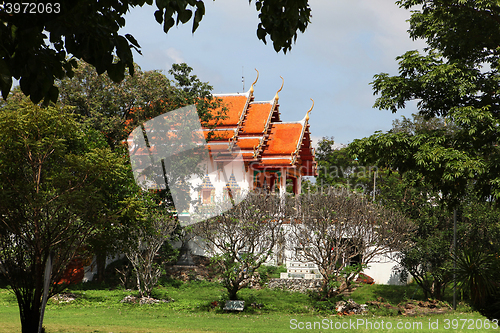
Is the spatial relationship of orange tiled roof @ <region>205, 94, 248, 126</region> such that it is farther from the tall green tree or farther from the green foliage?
the tall green tree

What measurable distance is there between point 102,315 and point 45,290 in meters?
4.78

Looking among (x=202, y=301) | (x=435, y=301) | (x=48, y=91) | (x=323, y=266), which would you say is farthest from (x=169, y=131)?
(x=48, y=91)

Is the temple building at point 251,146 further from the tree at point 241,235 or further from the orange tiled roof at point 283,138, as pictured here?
the tree at point 241,235

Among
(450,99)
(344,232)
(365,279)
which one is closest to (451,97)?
(450,99)

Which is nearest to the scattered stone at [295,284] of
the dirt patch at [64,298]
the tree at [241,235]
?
the tree at [241,235]

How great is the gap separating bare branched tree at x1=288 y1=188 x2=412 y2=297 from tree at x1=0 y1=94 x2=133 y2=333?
866 centimetres

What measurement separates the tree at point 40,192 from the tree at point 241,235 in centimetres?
622

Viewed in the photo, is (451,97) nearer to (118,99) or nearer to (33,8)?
(33,8)

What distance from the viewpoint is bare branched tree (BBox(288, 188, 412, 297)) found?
1609 centimetres

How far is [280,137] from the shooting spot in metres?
25.7

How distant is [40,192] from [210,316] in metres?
6.88

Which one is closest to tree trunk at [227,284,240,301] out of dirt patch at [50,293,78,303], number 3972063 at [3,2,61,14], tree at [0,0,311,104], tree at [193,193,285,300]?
tree at [193,193,285,300]

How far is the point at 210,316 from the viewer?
13727 mm

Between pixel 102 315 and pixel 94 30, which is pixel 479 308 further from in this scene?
pixel 94 30
